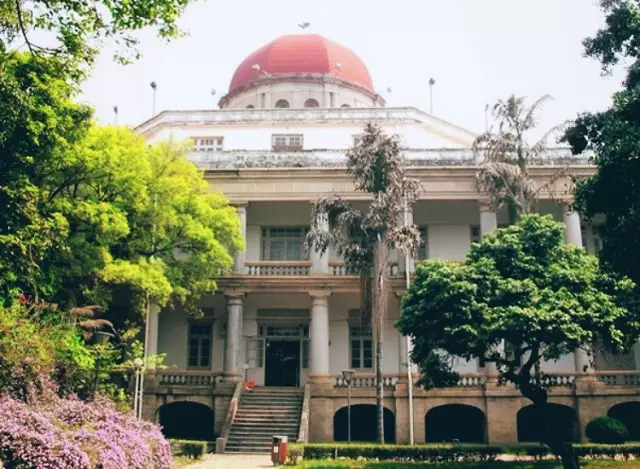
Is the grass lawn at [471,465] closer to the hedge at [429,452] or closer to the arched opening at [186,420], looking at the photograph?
the hedge at [429,452]

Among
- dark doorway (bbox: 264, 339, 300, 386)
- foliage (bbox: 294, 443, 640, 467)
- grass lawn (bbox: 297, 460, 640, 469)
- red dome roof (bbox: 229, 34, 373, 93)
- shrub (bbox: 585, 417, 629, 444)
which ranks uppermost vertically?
red dome roof (bbox: 229, 34, 373, 93)

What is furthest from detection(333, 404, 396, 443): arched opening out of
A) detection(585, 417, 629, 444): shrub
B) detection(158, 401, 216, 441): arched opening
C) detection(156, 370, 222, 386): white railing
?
detection(585, 417, 629, 444): shrub

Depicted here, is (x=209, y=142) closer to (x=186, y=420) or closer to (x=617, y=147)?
(x=186, y=420)

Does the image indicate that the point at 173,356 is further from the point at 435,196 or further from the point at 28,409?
the point at 28,409

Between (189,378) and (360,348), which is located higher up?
(360,348)

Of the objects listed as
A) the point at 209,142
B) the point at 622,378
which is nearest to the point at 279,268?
the point at 209,142

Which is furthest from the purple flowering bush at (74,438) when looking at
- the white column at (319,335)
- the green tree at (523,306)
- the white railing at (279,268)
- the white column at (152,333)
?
the white railing at (279,268)

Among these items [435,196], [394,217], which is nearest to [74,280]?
[394,217]

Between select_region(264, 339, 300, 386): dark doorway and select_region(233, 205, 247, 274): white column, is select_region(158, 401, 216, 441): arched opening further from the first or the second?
select_region(233, 205, 247, 274): white column

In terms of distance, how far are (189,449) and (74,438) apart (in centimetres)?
694

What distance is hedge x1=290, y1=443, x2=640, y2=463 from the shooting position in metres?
19.1

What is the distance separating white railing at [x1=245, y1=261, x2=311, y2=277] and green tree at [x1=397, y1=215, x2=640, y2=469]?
27.0ft

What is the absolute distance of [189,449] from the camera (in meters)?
20.0

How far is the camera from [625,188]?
509 inches
